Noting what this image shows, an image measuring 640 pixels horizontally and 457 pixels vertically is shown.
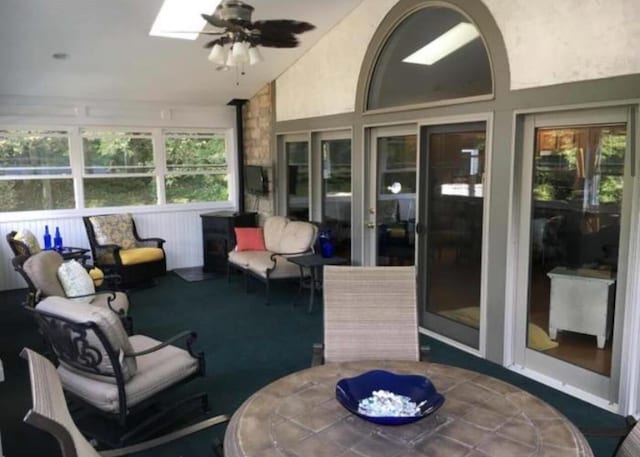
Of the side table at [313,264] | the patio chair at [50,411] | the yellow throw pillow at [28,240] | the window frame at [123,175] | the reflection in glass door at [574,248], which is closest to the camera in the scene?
the patio chair at [50,411]

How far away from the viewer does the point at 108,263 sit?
6473 millimetres

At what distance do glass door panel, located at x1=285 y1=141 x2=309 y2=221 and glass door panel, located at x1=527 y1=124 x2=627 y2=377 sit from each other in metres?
3.52

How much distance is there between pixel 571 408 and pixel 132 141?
6.32m

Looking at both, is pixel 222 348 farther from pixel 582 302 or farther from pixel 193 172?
pixel 193 172

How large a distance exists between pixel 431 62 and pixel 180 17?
2646 mm

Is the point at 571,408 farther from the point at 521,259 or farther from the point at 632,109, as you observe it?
the point at 632,109

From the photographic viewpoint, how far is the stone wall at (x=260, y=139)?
23.7 ft

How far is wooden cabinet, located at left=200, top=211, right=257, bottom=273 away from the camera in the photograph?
23.5ft

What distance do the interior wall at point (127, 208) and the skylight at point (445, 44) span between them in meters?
3.79

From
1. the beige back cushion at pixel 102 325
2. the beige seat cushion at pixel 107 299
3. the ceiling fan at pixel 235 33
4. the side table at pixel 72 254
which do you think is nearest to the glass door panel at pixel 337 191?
the ceiling fan at pixel 235 33

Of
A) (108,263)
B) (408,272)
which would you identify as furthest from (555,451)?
(108,263)

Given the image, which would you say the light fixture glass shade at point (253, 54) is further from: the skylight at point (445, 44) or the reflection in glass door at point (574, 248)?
the reflection in glass door at point (574, 248)

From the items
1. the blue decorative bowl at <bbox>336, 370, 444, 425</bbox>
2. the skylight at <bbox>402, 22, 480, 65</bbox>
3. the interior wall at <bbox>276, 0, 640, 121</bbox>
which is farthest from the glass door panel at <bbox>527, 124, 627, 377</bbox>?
the blue decorative bowl at <bbox>336, 370, 444, 425</bbox>

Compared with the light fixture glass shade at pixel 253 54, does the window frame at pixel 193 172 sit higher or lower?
lower
